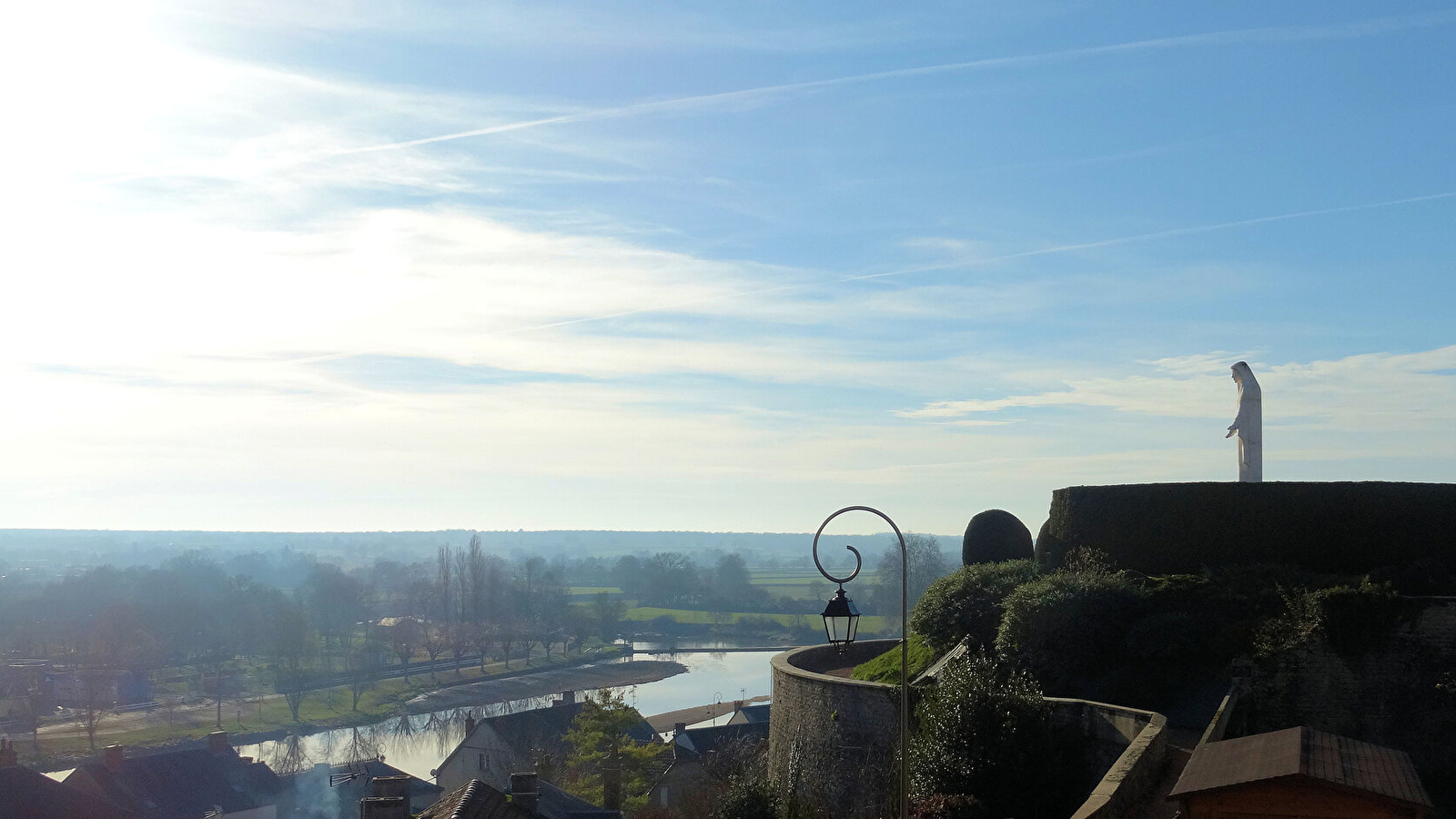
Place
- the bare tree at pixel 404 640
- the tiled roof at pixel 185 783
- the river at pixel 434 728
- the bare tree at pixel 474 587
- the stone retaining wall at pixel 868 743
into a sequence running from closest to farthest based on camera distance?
the stone retaining wall at pixel 868 743, the tiled roof at pixel 185 783, the river at pixel 434 728, the bare tree at pixel 404 640, the bare tree at pixel 474 587

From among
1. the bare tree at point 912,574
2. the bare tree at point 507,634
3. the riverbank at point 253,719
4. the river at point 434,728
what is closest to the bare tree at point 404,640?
the riverbank at point 253,719

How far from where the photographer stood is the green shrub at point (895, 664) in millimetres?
22891

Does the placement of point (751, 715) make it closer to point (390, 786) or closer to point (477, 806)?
point (390, 786)

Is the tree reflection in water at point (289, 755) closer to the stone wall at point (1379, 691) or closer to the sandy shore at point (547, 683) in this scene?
the sandy shore at point (547, 683)

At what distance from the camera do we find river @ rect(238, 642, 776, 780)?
185ft

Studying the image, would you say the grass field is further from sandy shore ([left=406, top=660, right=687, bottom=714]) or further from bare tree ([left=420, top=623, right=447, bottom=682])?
bare tree ([left=420, top=623, right=447, bottom=682])

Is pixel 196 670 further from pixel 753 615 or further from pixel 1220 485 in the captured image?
pixel 1220 485

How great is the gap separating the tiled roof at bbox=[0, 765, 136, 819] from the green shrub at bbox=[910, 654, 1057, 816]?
25977 mm

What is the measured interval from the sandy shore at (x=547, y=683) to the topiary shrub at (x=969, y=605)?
56.0 metres

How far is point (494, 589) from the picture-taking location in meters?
121

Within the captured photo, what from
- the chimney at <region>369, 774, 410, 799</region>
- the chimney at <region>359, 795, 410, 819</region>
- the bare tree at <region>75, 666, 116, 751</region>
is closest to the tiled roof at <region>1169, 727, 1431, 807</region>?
the chimney at <region>359, 795, 410, 819</region>

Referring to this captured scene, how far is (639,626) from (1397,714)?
353 ft

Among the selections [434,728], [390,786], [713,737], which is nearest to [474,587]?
[434,728]

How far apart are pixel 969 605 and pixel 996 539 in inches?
199
